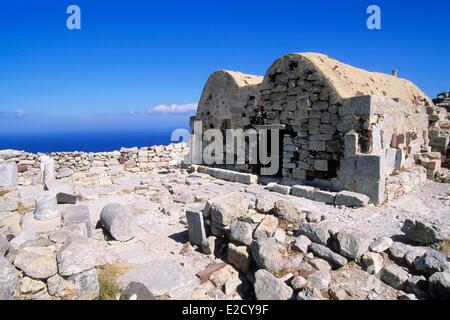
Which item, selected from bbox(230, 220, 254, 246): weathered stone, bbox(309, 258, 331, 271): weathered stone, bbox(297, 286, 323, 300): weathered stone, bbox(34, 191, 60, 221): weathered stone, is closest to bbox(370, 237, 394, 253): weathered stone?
bbox(309, 258, 331, 271): weathered stone

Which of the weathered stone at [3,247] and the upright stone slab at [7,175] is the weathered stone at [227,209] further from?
the upright stone slab at [7,175]

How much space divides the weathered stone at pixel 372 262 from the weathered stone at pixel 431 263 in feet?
1.35

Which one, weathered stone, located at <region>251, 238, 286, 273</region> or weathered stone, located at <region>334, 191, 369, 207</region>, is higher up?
weathered stone, located at <region>334, 191, 369, 207</region>

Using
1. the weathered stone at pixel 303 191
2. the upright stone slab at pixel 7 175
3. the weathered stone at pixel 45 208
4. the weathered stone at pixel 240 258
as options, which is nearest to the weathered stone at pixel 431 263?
the weathered stone at pixel 240 258

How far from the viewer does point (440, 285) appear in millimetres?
3264

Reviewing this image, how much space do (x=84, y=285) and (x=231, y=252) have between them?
7.05ft

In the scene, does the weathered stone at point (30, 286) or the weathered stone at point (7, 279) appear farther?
the weathered stone at point (30, 286)

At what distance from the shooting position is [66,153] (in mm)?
12391

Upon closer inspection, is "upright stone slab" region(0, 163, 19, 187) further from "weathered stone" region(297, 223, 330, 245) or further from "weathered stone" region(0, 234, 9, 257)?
"weathered stone" region(297, 223, 330, 245)

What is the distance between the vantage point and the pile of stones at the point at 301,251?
11.8ft

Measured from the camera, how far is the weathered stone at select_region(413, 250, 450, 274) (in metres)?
3.52

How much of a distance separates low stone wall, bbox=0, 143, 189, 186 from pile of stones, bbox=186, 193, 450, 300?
8.59 metres

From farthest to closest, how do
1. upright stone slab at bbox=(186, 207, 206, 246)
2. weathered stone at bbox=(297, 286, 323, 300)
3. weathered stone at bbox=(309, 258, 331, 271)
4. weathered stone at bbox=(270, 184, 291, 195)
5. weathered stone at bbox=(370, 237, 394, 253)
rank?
weathered stone at bbox=(270, 184, 291, 195) → upright stone slab at bbox=(186, 207, 206, 246) → weathered stone at bbox=(370, 237, 394, 253) → weathered stone at bbox=(309, 258, 331, 271) → weathered stone at bbox=(297, 286, 323, 300)
